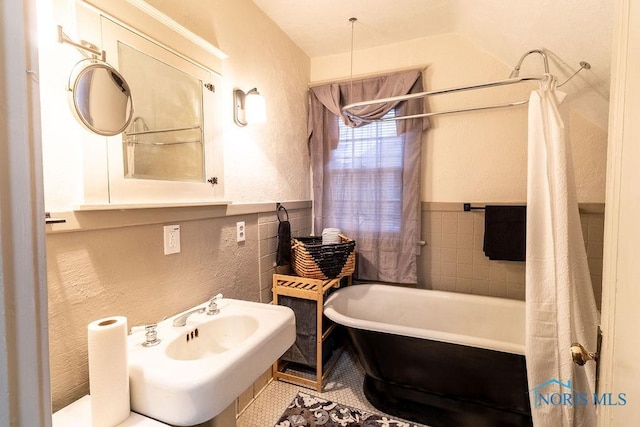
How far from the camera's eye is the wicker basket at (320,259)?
2014 mm

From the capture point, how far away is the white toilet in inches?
34.0

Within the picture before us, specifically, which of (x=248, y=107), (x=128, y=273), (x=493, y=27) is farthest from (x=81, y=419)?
(x=493, y=27)

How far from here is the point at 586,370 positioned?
124 centimetres

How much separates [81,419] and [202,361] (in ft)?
1.22

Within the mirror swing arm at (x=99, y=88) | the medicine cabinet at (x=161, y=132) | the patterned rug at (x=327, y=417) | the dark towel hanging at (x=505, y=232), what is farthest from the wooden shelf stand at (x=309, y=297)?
the mirror swing arm at (x=99, y=88)

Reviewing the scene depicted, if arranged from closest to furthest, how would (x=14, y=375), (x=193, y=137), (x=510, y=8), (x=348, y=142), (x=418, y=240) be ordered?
1. (x=14, y=375)
2. (x=193, y=137)
3. (x=510, y=8)
4. (x=418, y=240)
5. (x=348, y=142)

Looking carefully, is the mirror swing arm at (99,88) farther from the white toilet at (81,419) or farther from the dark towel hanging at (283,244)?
the dark towel hanging at (283,244)

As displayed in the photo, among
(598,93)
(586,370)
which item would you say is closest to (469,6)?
(598,93)

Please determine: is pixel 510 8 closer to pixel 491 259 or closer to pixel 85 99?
pixel 491 259

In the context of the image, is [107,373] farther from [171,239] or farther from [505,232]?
[505,232]

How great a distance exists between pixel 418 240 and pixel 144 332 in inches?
75.9

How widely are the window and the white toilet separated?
1.87m

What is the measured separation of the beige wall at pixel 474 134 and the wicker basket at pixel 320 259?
2.93 ft

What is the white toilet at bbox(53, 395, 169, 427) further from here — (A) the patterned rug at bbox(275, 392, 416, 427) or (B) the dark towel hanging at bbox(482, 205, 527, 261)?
(B) the dark towel hanging at bbox(482, 205, 527, 261)
